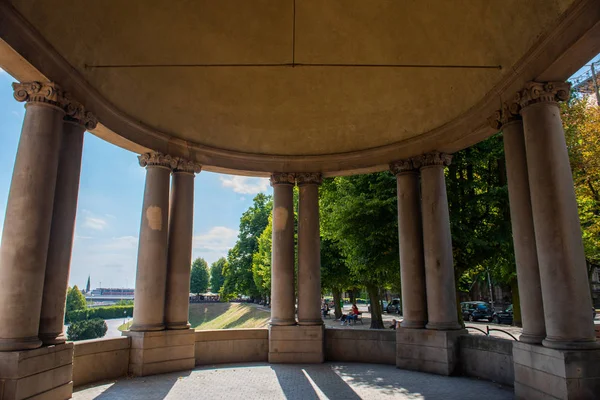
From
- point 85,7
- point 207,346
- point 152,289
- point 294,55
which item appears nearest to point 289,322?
point 207,346

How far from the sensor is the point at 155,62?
1870cm

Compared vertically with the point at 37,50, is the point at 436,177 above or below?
below

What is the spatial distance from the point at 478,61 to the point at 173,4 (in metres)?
13.1

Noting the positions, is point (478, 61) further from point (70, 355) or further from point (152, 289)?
point (70, 355)

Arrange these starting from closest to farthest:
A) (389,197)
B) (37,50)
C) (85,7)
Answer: (37,50) < (85,7) < (389,197)

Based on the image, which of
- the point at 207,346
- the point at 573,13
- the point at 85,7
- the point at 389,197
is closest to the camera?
the point at 573,13

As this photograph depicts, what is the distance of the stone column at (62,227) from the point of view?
13891 millimetres

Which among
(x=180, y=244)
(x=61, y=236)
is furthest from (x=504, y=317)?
(x=61, y=236)

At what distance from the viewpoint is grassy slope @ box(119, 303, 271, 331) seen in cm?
7731

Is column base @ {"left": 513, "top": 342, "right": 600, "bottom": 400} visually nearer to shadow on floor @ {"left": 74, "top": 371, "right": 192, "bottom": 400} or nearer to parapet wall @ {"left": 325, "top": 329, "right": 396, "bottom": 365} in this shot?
parapet wall @ {"left": 325, "top": 329, "right": 396, "bottom": 365}

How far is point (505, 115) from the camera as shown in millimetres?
16047

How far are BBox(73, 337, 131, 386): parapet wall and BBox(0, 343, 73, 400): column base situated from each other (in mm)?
2539

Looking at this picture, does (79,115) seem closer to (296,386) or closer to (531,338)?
(296,386)

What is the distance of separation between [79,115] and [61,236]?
Answer: 14.6 feet
